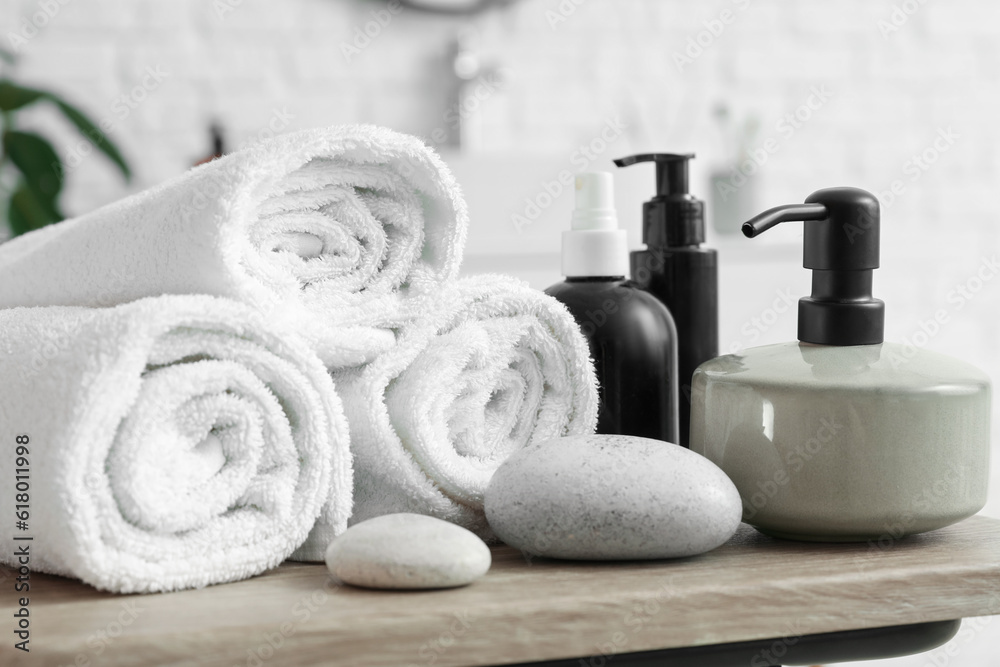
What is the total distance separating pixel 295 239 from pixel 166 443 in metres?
0.11

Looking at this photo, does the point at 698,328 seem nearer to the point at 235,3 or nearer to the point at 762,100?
the point at 235,3

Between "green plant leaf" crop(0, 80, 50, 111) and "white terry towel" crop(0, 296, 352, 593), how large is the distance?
3.59 feet

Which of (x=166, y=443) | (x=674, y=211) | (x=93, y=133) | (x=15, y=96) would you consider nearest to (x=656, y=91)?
(x=93, y=133)

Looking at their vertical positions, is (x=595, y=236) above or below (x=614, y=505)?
above

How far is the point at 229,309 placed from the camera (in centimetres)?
36

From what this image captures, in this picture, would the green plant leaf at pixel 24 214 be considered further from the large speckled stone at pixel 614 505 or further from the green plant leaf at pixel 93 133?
the large speckled stone at pixel 614 505

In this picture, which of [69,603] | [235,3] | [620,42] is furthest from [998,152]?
[69,603]

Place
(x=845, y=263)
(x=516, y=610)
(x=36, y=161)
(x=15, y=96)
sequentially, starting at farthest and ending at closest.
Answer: (x=36, y=161) → (x=15, y=96) → (x=845, y=263) → (x=516, y=610)

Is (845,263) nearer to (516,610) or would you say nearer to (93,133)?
(516,610)

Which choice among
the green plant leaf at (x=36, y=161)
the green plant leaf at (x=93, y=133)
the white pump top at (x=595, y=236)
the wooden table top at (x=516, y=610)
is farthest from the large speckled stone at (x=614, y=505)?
the green plant leaf at (x=36, y=161)

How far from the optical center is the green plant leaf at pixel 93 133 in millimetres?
1323

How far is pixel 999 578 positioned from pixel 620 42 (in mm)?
1687

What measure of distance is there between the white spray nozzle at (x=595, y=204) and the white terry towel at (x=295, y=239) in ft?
0.23

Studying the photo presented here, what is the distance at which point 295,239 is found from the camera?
410mm
